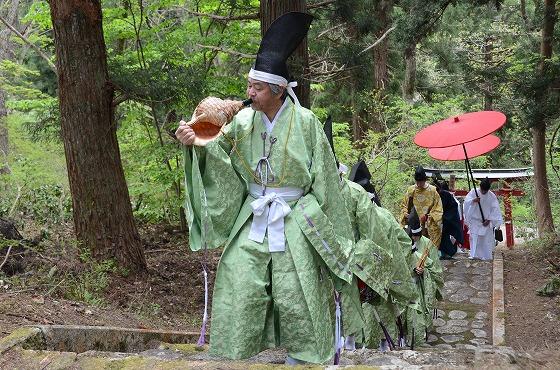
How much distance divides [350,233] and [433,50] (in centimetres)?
1901

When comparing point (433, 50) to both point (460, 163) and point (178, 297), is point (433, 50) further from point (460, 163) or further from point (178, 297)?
point (178, 297)

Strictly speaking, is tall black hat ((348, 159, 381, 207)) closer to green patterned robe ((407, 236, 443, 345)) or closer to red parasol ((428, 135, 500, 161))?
green patterned robe ((407, 236, 443, 345))

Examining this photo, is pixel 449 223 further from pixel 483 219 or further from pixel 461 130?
pixel 461 130

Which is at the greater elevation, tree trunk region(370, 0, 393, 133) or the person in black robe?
tree trunk region(370, 0, 393, 133)

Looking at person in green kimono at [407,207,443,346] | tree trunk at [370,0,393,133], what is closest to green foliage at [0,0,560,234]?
tree trunk at [370,0,393,133]

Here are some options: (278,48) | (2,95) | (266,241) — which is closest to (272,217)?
(266,241)

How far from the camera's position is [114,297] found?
7680 mm

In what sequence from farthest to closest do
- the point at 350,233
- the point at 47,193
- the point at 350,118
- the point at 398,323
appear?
the point at 350,118 < the point at 47,193 < the point at 398,323 < the point at 350,233

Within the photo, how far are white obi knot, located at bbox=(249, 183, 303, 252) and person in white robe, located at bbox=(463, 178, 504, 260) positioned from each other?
10.0 meters

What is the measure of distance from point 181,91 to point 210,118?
4.50m

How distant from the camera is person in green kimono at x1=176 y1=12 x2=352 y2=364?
410 centimetres

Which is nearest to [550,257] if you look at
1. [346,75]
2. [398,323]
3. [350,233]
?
[346,75]

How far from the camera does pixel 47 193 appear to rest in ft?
34.4

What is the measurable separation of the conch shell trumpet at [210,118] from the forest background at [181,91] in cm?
365
